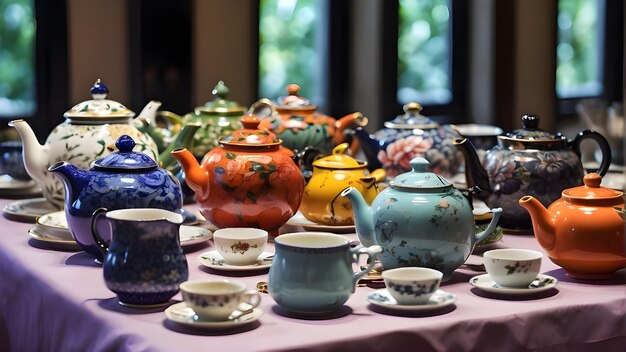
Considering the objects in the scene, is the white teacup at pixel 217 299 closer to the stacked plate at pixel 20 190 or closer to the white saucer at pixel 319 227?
the white saucer at pixel 319 227

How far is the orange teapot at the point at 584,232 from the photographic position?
1.56 meters

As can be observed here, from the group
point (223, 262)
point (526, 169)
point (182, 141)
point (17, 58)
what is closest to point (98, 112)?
point (182, 141)

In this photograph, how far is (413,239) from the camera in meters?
1.52

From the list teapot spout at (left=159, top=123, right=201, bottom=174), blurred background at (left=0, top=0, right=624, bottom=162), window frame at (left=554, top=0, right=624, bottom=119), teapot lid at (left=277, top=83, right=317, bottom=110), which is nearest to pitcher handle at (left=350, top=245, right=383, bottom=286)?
teapot spout at (left=159, top=123, right=201, bottom=174)

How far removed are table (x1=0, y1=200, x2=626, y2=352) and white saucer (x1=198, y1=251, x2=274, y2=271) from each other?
14 millimetres

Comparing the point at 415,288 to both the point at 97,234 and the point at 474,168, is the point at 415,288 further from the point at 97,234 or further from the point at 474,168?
the point at 474,168

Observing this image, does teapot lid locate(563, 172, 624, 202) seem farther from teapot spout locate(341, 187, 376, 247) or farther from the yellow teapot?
the yellow teapot

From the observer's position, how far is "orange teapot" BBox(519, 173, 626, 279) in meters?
1.56

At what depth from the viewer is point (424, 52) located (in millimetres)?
A: 4949

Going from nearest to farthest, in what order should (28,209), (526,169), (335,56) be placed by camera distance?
(526,169)
(28,209)
(335,56)

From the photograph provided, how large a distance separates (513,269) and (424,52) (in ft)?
11.7

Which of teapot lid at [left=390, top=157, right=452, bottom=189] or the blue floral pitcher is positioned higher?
teapot lid at [left=390, top=157, right=452, bottom=189]

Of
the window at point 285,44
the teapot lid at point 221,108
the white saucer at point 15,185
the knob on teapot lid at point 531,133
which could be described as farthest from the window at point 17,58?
the knob on teapot lid at point 531,133

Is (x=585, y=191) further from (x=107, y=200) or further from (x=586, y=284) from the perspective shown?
(x=107, y=200)
